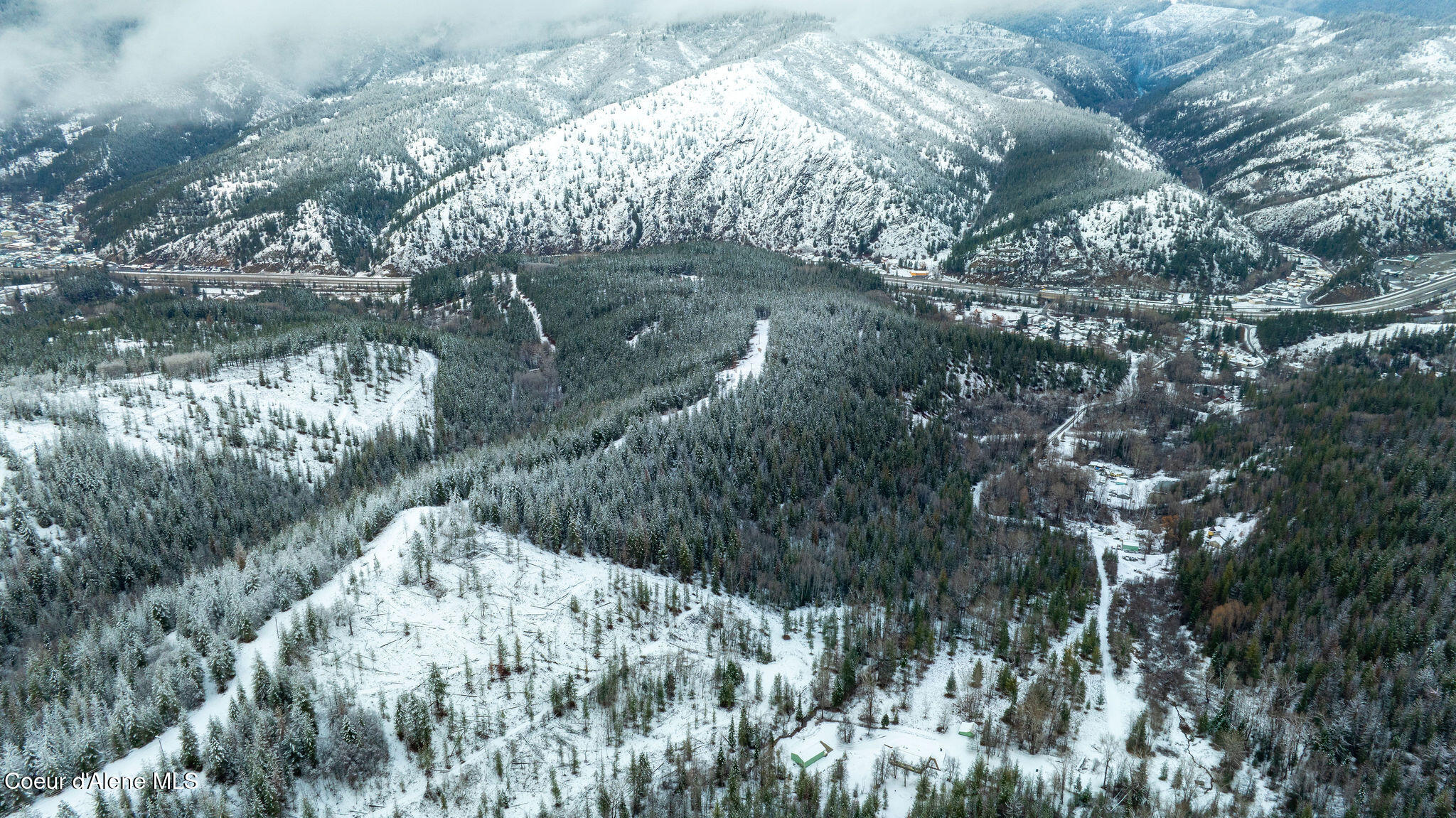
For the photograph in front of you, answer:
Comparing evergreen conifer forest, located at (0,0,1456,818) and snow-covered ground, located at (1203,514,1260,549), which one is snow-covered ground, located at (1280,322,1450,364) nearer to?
evergreen conifer forest, located at (0,0,1456,818)

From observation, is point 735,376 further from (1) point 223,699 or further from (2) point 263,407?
(1) point 223,699

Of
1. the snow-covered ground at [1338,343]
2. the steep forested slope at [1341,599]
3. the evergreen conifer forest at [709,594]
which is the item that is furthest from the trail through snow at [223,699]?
the snow-covered ground at [1338,343]

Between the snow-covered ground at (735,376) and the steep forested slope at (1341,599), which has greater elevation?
the snow-covered ground at (735,376)

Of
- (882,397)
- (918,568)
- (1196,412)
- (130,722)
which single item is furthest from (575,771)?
(1196,412)

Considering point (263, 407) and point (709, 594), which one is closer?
point (709, 594)

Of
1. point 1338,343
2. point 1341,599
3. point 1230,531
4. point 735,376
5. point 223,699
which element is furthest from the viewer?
point 1338,343

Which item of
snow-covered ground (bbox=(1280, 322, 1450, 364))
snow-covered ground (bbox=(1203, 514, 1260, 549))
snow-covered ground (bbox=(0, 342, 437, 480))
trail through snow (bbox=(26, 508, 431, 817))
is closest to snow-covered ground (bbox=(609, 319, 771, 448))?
trail through snow (bbox=(26, 508, 431, 817))

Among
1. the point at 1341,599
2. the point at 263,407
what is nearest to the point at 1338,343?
the point at 1341,599

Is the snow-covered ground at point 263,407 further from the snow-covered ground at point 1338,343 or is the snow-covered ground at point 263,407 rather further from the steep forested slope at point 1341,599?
the snow-covered ground at point 1338,343

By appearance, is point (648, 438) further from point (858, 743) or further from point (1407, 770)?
point (1407, 770)
